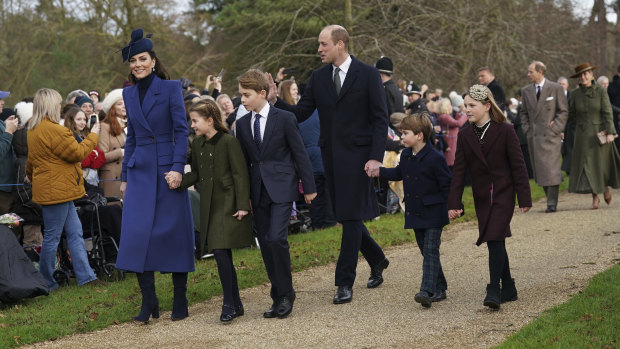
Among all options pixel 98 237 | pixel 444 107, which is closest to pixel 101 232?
pixel 98 237

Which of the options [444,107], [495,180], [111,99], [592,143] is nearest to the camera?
[495,180]

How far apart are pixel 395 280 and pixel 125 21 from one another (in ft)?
67.3

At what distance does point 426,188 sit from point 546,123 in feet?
21.5

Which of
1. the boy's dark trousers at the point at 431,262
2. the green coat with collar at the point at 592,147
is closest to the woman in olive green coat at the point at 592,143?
the green coat with collar at the point at 592,147

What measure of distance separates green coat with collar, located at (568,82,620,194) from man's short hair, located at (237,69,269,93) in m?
7.50

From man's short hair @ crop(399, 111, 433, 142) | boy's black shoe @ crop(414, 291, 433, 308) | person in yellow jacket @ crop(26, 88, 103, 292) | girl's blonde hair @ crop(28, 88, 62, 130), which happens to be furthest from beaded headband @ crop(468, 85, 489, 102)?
girl's blonde hair @ crop(28, 88, 62, 130)

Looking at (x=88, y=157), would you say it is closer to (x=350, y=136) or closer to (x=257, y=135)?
(x=257, y=135)

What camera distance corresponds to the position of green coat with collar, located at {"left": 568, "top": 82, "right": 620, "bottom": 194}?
1270 centimetres

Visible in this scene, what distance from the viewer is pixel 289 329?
6.24 meters

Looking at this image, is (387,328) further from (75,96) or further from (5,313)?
(75,96)

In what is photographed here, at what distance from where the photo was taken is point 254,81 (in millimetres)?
6738

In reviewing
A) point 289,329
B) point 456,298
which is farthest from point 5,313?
point 456,298

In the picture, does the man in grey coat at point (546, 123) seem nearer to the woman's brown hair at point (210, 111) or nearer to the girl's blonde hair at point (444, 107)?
the girl's blonde hair at point (444, 107)

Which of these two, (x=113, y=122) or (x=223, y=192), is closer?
(x=223, y=192)
